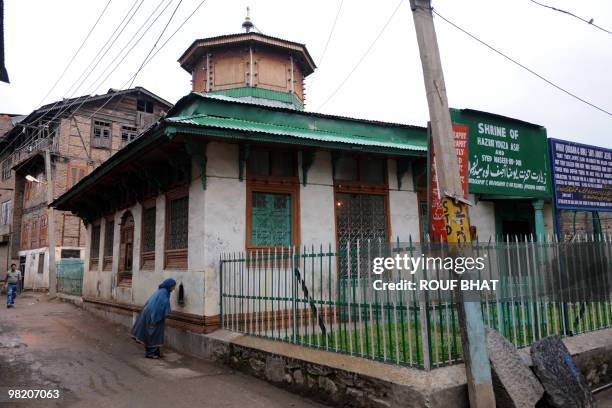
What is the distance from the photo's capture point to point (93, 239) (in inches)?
632

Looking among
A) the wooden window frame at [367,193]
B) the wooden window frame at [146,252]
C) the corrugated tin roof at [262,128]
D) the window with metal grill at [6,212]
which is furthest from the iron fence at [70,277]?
the wooden window frame at [367,193]

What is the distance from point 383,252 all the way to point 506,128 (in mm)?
3024

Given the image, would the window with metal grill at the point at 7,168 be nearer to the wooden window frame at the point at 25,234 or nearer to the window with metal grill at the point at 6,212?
the window with metal grill at the point at 6,212

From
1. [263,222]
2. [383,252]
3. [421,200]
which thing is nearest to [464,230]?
[383,252]

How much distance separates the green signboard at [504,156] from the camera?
607 cm

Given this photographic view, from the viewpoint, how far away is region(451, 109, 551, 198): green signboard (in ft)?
19.9

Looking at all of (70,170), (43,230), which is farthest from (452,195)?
(43,230)

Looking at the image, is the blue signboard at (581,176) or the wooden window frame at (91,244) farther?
the wooden window frame at (91,244)

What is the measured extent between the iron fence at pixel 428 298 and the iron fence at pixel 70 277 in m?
14.4

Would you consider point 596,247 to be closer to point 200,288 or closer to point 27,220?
point 200,288

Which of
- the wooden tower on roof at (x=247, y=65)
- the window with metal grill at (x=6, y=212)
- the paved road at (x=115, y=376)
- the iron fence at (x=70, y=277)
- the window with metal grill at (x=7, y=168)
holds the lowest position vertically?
the paved road at (x=115, y=376)

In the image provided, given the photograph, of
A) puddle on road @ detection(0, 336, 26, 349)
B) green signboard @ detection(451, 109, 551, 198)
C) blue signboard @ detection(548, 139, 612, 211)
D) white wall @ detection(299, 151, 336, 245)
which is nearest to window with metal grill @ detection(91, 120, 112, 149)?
puddle on road @ detection(0, 336, 26, 349)

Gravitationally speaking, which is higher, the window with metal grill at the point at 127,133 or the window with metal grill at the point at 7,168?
A: the window with metal grill at the point at 127,133

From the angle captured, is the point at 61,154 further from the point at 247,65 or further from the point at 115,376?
the point at 115,376
